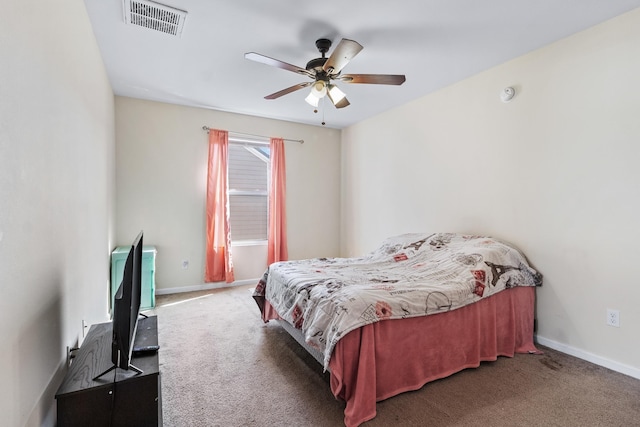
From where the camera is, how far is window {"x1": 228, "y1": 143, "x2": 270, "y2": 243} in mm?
4738

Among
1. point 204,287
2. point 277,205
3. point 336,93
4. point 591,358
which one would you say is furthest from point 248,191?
point 591,358

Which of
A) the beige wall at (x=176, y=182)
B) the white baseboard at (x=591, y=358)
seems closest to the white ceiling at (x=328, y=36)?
the beige wall at (x=176, y=182)

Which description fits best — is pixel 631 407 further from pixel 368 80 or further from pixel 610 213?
pixel 368 80

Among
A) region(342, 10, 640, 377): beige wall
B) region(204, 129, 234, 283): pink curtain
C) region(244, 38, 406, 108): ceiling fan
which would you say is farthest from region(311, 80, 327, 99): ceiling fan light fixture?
region(204, 129, 234, 283): pink curtain

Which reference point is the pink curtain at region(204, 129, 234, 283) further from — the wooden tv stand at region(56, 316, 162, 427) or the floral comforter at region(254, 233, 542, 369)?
the wooden tv stand at region(56, 316, 162, 427)

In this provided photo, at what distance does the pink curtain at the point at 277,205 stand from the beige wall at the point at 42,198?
8.82ft

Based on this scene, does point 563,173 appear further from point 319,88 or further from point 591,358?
point 319,88

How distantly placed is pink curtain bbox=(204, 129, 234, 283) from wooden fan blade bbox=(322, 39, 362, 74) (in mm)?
2487

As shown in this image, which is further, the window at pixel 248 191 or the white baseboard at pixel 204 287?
the window at pixel 248 191

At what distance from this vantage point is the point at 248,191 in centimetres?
→ 485

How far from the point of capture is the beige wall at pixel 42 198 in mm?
1037

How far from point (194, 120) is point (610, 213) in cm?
466

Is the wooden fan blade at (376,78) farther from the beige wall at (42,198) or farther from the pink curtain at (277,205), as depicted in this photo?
the pink curtain at (277,205)

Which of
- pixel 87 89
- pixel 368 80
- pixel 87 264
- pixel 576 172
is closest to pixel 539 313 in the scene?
pixel 576 172
